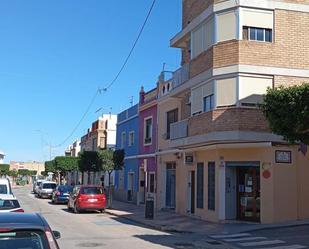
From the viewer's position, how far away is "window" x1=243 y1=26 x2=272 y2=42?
22109 mm


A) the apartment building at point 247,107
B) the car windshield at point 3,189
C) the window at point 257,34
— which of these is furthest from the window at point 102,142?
the car windshield at point 3,189

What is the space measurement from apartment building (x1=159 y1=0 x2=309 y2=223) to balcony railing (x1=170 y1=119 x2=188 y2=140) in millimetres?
1247

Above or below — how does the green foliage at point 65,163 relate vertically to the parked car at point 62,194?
above

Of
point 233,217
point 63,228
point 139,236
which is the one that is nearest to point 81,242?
point 139,236

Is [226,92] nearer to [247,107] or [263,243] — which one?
[247,107]

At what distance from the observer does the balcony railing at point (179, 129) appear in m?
26.0

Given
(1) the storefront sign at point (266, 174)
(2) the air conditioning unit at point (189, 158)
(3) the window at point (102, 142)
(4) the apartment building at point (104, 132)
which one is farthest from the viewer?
(3) the window at point (102, 142)

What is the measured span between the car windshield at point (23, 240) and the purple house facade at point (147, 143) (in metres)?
28.5

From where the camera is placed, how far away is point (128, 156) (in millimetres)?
41219

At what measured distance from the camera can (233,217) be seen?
2269 cm

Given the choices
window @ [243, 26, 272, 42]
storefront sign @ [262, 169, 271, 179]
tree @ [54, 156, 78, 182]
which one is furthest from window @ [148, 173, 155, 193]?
tree @ [54, 156, 78, 182]

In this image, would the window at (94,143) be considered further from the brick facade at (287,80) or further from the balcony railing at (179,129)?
the brick facade at (287,80)

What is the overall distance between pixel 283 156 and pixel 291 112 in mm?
7027

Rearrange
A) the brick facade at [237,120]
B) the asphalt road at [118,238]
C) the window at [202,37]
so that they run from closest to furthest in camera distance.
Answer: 1. the asphalt road at [118,238]
2. the brick facade at [237,120]
3. the window at [202,37]
